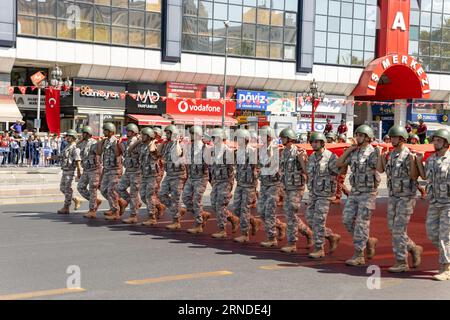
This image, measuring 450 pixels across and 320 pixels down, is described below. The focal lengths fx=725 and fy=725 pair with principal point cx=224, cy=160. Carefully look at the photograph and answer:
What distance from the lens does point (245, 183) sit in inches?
494

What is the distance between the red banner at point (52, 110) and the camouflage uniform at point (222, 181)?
95.2ft

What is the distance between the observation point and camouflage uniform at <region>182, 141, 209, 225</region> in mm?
13469

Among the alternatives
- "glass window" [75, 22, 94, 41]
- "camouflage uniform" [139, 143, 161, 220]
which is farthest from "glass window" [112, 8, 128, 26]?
"camouflage uniform" [139, 143, 161, 220]

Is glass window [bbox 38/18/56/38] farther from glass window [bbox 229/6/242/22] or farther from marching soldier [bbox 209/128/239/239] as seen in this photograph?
marching soldier [bbox 209/128/239/239]

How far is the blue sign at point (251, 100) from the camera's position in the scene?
47.7 metres

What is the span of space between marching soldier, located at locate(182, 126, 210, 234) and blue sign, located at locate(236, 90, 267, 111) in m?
33.9

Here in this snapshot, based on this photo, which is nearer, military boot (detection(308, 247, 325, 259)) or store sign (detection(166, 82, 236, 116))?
military boot (detection(308, 247, 325, 259))

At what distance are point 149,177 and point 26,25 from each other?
27.3 metres

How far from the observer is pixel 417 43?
5234 cm

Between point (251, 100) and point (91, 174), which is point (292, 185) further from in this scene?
point (251, 100)

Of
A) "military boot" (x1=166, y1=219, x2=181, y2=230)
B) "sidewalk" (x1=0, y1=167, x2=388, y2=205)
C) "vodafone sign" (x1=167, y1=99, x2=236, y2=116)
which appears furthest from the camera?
"vodafone sign" (x1=167, y1=99, x2=236, y2=116)

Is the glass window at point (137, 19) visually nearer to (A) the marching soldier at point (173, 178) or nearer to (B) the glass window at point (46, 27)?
(B) the glass window at point (46, 27)

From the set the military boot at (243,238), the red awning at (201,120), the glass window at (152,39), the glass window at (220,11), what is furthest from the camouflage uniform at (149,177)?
the glass window at (220,11)

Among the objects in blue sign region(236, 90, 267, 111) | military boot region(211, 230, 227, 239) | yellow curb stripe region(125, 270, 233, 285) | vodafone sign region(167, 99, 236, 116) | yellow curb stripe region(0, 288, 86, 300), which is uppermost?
blue sign region(236, 90, 267, 111)
